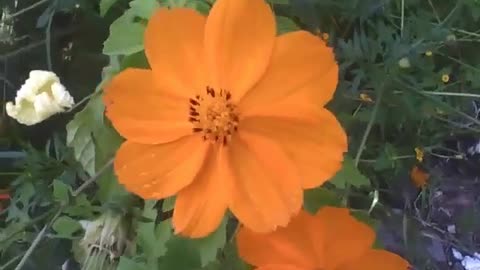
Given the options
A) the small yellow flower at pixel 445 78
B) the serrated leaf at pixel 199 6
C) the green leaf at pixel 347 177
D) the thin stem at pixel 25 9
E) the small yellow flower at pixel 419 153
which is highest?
the serrated leaf at pixel 199 6

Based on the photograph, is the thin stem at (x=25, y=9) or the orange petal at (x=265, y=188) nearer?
the orange petal at (x=265, y=188)

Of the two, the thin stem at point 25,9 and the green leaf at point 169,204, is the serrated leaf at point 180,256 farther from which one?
the thin stem at point 25,9

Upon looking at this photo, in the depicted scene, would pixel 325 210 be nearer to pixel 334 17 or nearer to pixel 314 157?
pixel 314 157

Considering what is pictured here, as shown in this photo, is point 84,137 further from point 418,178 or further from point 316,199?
point 418,178

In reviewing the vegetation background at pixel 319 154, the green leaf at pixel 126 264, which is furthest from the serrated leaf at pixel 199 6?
the green leaf at pixel 126 264

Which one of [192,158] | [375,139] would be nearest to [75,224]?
[192,158]

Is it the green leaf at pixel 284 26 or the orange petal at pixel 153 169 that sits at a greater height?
the green leaf at pixel 284 26
